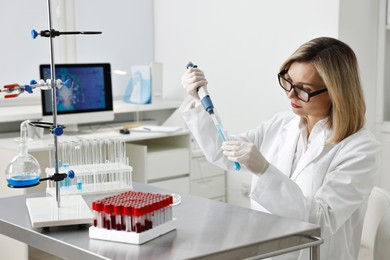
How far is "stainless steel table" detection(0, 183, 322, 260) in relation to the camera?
4.26 ft

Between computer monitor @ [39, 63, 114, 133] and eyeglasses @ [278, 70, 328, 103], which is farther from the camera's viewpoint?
computer monitor @ [39, 63, 114, 133]

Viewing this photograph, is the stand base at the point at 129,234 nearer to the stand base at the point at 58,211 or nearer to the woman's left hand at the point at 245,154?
the stand base at the point at 58,211

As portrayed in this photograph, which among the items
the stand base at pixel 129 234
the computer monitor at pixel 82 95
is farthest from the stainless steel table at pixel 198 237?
the computer monitor at pixel 82 95

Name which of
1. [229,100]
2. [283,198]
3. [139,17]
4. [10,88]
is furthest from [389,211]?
[139,17]

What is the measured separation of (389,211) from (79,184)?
0.86m

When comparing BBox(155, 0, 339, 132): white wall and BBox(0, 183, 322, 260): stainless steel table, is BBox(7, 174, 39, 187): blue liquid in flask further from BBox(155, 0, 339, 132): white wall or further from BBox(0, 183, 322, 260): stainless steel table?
BBox(155, 0, 339, 132): white wall

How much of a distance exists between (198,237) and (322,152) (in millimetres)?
575

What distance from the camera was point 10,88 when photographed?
153 cm

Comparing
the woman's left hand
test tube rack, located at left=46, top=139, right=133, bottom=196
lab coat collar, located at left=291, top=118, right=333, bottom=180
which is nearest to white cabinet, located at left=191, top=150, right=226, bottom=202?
test tube rack, located at left=46, top=139, right=133, bottom=196

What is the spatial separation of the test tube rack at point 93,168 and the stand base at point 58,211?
127 millimetres

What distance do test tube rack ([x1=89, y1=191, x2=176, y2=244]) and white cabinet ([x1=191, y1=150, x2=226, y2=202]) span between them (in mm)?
2302

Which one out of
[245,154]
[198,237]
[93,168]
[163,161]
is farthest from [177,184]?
[198,237]

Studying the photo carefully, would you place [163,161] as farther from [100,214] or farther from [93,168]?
[100,214]

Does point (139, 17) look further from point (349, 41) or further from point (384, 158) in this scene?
point (384, 158)
